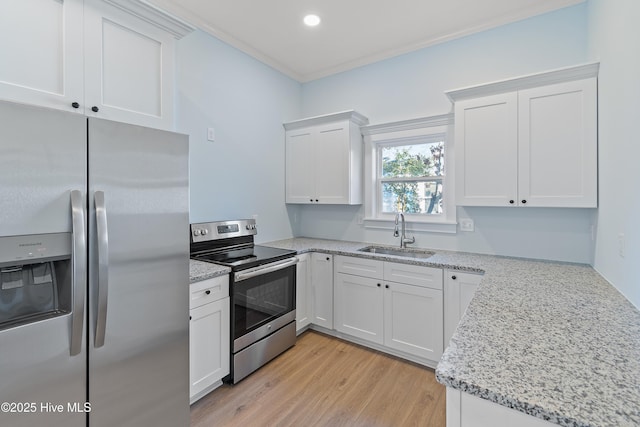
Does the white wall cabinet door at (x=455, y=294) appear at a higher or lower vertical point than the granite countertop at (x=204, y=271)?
lower

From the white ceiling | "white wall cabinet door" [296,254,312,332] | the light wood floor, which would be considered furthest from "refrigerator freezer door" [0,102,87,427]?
"white wall cabinet door" [296,254,312,332]

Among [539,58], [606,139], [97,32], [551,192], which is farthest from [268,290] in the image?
[539,58]

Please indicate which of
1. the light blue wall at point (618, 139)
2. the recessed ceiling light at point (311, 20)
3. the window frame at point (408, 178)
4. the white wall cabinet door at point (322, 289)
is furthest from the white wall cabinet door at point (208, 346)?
the recessed ceiling light at point (311, 20)

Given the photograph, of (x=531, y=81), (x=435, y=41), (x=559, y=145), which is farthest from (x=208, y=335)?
(x=435, y=41)

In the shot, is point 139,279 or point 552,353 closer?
point 552,353

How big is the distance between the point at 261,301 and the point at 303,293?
0.62 metres

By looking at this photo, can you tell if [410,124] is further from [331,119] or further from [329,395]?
[329,395]

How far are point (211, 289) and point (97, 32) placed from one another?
160 centimetres

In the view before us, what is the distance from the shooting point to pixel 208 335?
198 centimetres

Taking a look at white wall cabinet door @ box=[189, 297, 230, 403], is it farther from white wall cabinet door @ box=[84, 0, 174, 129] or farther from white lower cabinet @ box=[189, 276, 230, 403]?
white wall cabinet door @ box=[84, 0, 174, 129]

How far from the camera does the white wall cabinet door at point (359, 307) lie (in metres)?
2.67

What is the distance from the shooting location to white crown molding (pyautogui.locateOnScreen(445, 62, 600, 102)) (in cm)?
202

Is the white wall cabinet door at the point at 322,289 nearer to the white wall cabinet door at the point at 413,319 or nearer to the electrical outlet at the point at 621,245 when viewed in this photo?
the white wall cabinet door at the point at 413,319

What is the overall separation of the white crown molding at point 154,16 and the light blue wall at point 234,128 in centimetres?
57
